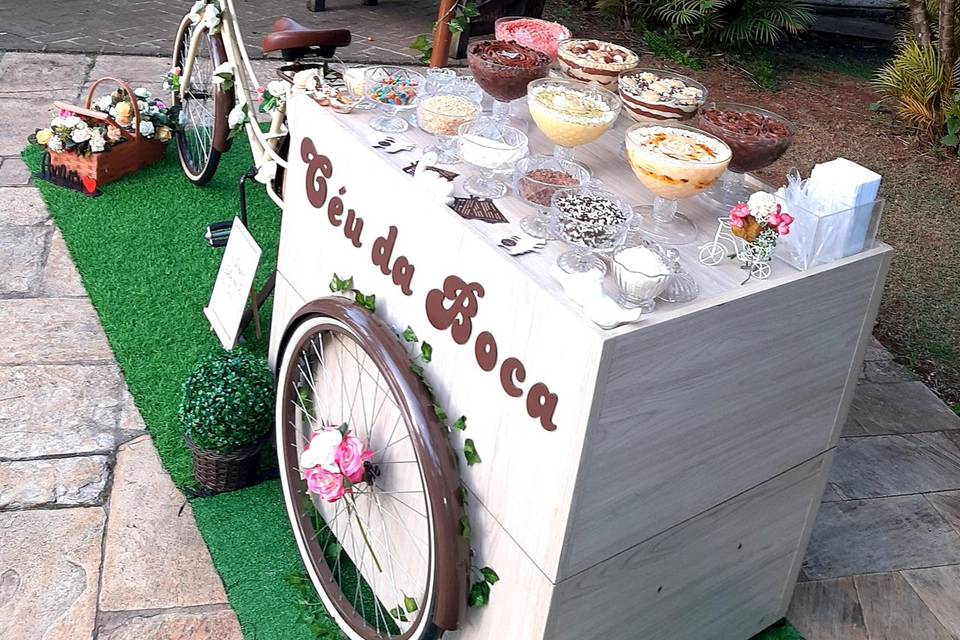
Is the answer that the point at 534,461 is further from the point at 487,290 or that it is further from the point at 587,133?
the point at 587,133

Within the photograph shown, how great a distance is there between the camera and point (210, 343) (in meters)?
3.34

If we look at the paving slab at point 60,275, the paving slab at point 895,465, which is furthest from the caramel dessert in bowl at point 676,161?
the paving slab at point 60,275

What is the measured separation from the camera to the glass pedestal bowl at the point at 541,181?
6.15ft

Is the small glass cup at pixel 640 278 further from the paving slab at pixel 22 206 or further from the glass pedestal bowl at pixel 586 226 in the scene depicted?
the paving slab at pixel 22 206

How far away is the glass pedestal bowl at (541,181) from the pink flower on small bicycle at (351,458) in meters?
0.64

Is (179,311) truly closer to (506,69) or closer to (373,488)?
(373,488)

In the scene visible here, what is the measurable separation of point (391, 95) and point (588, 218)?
0.77 meters

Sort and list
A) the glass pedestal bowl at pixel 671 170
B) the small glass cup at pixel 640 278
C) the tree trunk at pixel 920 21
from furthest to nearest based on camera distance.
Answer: the tree trunk at pixel 920 21 < the glass pedestal bowl at pixel 671 170 < the small glass cup at pixel 640 278

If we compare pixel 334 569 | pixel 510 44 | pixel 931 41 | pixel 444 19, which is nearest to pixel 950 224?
pixel 931 41

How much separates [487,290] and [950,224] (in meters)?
4.51

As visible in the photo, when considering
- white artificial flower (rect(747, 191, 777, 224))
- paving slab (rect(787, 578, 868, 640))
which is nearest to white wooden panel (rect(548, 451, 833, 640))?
paving slab (rect(787, 578, 868, 640))

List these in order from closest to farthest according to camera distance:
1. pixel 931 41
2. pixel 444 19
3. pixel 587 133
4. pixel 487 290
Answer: pixel 487 290
pixel 587 133
pixel 444 19
pixel 931 41

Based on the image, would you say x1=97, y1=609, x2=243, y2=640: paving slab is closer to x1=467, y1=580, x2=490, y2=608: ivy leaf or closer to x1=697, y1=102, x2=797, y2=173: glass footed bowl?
x1=467, y1=580, x2=490, y2=608: ivy leaf

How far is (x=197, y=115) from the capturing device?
4.35m
